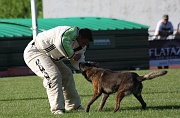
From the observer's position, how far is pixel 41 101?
12812 millimetres

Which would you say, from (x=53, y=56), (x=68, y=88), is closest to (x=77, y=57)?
(x=53, y=56)

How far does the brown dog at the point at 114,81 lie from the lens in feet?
33.5

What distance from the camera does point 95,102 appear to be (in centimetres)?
1228

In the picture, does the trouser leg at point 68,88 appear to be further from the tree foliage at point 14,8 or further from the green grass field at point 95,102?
A: the tree foliage at point 14,8

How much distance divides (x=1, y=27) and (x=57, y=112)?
47.7ft

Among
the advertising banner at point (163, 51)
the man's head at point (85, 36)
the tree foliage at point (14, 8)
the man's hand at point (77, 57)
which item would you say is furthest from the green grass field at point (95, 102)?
the tree foliage at point (14, 8)

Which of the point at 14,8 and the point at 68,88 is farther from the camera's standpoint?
the point at 14,8

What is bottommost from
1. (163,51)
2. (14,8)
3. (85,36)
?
(14,8)

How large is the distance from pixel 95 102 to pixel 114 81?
2008 millimetres

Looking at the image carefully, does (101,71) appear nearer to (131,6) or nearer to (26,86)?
(26,86)

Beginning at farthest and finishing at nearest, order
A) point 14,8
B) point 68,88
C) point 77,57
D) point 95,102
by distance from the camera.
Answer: point 14,8 < point 95,102 < point 68,88 < point 77,57

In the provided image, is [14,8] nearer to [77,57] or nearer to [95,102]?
[95,102]

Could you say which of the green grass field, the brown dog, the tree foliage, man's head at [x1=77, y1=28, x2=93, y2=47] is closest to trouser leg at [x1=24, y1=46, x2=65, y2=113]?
the green grass field

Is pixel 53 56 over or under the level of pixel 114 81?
over
